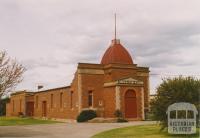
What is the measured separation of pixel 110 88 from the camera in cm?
4434

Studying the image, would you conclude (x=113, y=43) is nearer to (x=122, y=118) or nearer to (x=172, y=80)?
(x=122, y=118)

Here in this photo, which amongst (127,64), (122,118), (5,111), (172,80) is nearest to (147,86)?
(127,64)

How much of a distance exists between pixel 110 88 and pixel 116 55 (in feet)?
13.8

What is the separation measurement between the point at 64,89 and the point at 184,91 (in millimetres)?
27821

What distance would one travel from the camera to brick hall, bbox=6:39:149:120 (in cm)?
4353

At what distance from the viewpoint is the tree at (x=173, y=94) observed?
23.1 meters

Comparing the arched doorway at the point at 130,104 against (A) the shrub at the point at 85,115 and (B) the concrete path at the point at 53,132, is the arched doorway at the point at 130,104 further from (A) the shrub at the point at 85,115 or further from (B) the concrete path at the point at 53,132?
(B) the concrete path at the point at 53,132

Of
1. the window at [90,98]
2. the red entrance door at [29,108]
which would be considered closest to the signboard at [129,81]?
the window at [90,98]

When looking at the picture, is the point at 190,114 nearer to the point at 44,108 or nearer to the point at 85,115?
the point at 85,115

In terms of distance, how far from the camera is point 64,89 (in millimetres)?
49375

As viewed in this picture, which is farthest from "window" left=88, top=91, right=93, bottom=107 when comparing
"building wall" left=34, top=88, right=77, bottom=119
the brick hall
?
"building wall" left=34, top=88, right=77, bottom=119

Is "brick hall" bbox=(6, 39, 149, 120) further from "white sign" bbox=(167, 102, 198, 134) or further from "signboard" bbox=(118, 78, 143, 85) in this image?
"white sign" bbox=(167, 102, 198, 134)

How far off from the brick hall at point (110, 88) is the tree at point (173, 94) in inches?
748

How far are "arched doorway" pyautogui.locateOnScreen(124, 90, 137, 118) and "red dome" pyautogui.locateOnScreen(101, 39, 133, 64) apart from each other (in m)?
4.21
